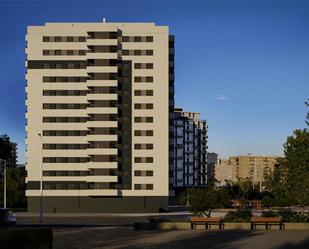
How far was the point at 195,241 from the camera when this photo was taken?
86.5ft

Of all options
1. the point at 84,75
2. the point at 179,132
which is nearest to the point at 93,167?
the point at 84,75

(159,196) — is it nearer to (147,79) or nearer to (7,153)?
(147,79)

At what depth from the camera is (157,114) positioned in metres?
85.9

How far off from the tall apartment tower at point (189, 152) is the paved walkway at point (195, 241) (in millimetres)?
122200

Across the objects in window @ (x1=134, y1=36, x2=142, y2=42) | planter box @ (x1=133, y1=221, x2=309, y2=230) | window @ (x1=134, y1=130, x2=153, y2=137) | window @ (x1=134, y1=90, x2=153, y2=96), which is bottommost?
planter box @ (x1=133, y1=221, x2=309, y2=230)

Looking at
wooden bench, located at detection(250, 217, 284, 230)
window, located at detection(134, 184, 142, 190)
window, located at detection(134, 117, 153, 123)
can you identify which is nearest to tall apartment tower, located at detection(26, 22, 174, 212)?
window, located at detection(134, 117, 153, 123)

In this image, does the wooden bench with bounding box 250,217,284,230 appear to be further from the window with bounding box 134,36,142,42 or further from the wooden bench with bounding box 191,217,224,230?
the window with bounding box 134,36,142,42

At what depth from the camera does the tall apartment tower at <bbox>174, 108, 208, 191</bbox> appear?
527 feet

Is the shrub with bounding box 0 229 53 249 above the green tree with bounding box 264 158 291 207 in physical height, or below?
below

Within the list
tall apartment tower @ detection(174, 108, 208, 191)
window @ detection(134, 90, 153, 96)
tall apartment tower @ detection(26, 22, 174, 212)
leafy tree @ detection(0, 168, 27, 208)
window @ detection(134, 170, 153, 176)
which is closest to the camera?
tall apartment tower @ detection(26, 22, 174, 212)

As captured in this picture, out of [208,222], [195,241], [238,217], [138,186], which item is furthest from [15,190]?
[195,241]

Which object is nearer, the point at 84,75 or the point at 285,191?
the point at 285,191

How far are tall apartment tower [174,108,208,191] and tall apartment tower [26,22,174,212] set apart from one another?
6808 cm

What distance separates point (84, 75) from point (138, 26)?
12.4 metres
